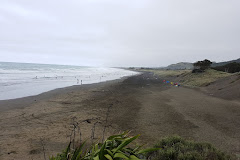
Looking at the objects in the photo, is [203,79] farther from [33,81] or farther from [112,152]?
[33,81]

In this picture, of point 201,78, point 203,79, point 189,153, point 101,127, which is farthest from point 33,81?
point 201,78

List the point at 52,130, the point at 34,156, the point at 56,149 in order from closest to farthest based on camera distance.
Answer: the point at 34,156, the point at 56,149, the point at 52,130

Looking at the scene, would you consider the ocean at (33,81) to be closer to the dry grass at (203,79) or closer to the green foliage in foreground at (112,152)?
the green foliage in foreground at (112,152)

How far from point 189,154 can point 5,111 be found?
29.0ft

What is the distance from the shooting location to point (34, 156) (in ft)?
11.3

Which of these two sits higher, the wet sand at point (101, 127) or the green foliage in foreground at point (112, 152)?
the green foliage in foreground at point (112, 152)

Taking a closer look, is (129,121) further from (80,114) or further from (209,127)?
(209,127)

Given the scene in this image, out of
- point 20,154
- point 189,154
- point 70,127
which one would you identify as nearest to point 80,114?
point 70,127

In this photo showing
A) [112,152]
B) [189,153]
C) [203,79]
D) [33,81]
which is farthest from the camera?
[203,79]

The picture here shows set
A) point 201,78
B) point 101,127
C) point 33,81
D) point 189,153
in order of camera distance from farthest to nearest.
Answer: point 201,78 < point 33,81 < point 101,127 < point 189,153

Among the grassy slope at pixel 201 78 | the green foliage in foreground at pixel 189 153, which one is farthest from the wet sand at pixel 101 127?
the grassy slope at pixel 201 78

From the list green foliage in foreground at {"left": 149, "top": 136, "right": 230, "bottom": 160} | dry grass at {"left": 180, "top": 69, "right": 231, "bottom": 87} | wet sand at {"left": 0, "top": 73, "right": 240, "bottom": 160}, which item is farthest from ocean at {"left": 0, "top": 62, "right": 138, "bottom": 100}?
dry grass at {"left": 180, "top": 69, "right": 231, "bottom": 87}

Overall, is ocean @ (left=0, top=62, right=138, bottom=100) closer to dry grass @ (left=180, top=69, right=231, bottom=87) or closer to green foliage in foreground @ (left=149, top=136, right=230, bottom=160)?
green foliage in foreground @ (left=149, top=136, right=230, bottom=160)

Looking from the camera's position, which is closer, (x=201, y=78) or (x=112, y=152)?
(x=112, y=152)
